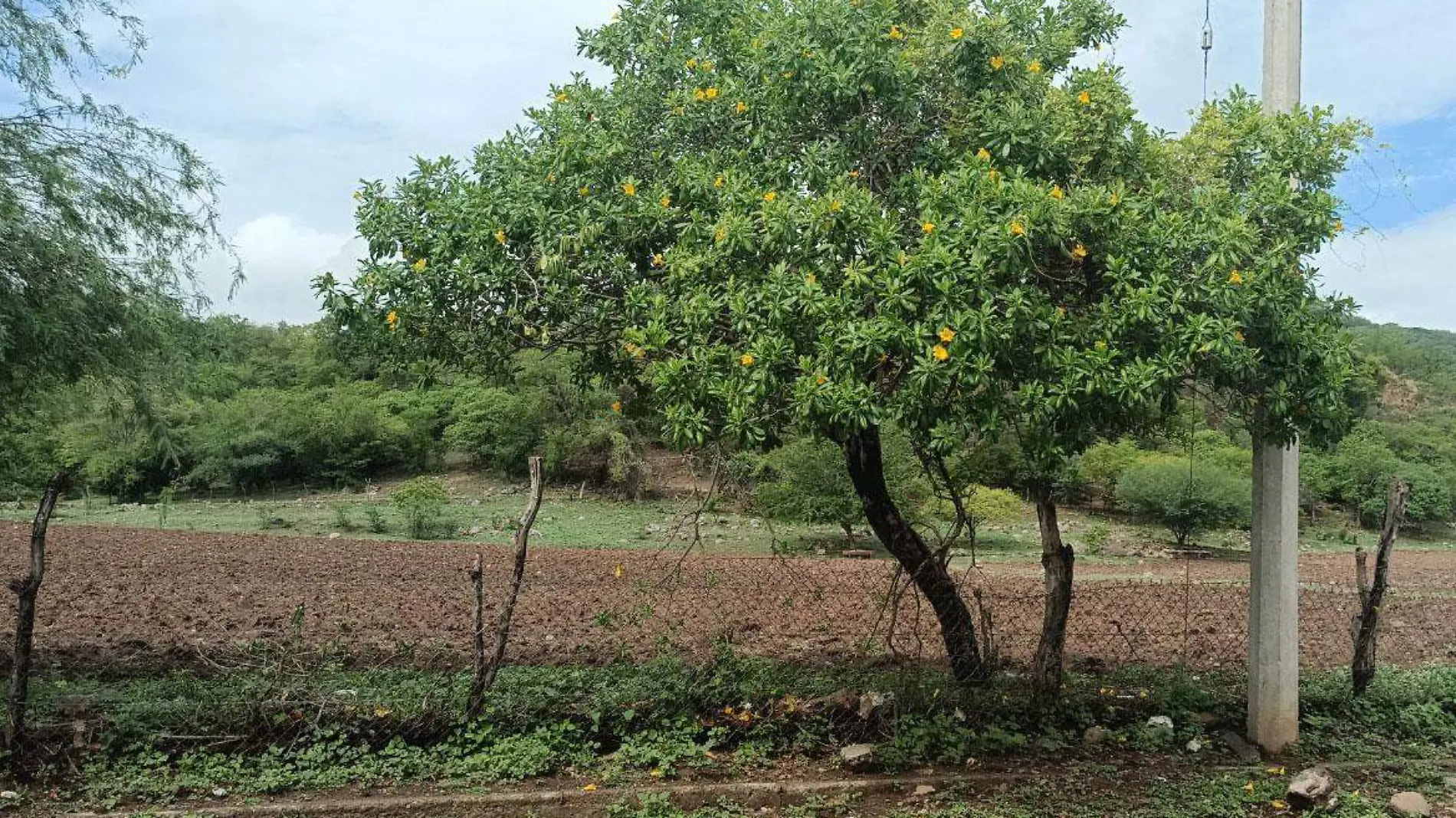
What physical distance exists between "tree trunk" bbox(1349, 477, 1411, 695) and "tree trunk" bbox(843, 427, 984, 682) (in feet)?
8.06

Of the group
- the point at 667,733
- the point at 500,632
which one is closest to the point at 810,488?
the point at 667,733

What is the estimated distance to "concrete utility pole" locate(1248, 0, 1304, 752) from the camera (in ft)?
18.3

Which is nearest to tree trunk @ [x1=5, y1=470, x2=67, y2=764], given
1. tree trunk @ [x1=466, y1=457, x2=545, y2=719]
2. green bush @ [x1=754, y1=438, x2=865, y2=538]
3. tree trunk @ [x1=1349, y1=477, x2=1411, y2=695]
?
tree trunk @ [x1=466, y1=457, x2=545, y2=719]

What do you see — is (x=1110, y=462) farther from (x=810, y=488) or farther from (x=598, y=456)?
(x=598, y=456)

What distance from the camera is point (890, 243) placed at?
4301 millimetres

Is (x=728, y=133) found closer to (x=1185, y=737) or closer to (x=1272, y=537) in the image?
(x=1272, y=537)

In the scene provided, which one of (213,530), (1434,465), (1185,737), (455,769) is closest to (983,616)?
(1185,737)

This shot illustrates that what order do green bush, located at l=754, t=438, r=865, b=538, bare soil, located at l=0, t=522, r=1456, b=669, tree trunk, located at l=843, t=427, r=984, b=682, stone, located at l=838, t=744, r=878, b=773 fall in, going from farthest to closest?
green bush, located at l=754, t=438, r=865, b=538 → bare soil, located at l=0, t=522, r=1456, b=669 → tree trunk, located at l=843, t=427, r=984, b=682 → stone, located at l=838, t=744, r=878, b=773

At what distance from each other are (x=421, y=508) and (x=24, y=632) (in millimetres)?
14669

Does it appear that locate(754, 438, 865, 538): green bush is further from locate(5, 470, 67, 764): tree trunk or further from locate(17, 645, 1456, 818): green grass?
locate(5, 470, 67, 764): tree trunk

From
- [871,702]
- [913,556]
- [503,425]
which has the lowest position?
[871,702]

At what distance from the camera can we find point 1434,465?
22.9m

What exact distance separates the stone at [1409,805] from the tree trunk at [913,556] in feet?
7.07

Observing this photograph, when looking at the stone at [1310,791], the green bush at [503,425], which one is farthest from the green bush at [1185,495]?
the green bush at [503,425]
